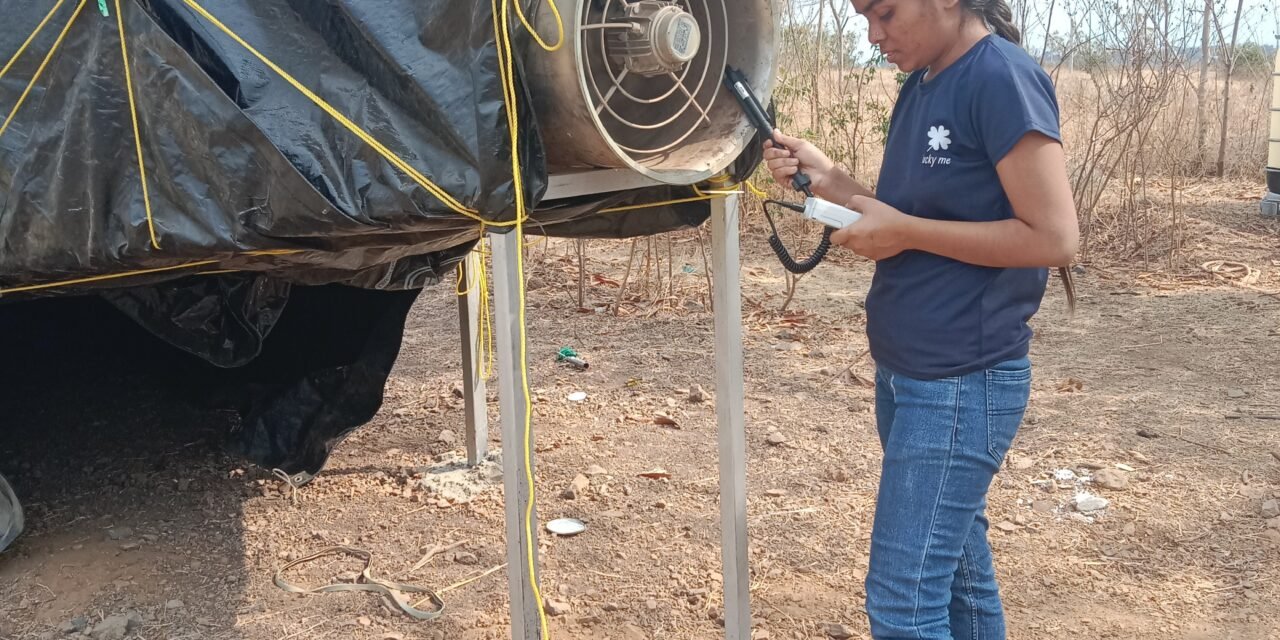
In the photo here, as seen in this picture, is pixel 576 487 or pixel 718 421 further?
pixel 576 487

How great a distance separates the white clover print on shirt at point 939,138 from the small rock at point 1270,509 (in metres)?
2.64

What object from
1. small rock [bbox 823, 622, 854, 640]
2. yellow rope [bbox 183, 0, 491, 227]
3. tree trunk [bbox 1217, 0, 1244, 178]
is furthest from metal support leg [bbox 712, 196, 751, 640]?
tree trunk [bbox 1217, 0, 1244, 178]

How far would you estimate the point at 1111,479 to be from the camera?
4.06m

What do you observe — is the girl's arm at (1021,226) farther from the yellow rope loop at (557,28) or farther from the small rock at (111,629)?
the small rock at (111,629)

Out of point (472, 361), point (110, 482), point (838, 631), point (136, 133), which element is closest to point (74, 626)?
point (110, 482)

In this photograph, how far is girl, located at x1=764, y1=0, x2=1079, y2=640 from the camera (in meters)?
1.85

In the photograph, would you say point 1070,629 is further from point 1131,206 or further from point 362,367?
point 1131,206

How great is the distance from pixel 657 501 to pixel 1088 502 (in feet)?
5.08

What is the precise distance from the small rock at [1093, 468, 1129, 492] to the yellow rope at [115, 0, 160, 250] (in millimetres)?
3334

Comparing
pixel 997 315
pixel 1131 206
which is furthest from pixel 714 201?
pixel 1131 206

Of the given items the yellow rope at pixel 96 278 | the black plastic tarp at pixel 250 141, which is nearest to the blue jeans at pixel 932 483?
the black plastic tarp at pixel 250 141

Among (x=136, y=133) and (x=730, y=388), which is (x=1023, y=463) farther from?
(x=136, y=133)

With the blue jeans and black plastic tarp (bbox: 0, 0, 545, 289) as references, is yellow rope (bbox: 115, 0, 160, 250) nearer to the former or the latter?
black plastic tarp (bbox: 0, 0, 545, 289)

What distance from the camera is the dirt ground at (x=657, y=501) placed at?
320cm
